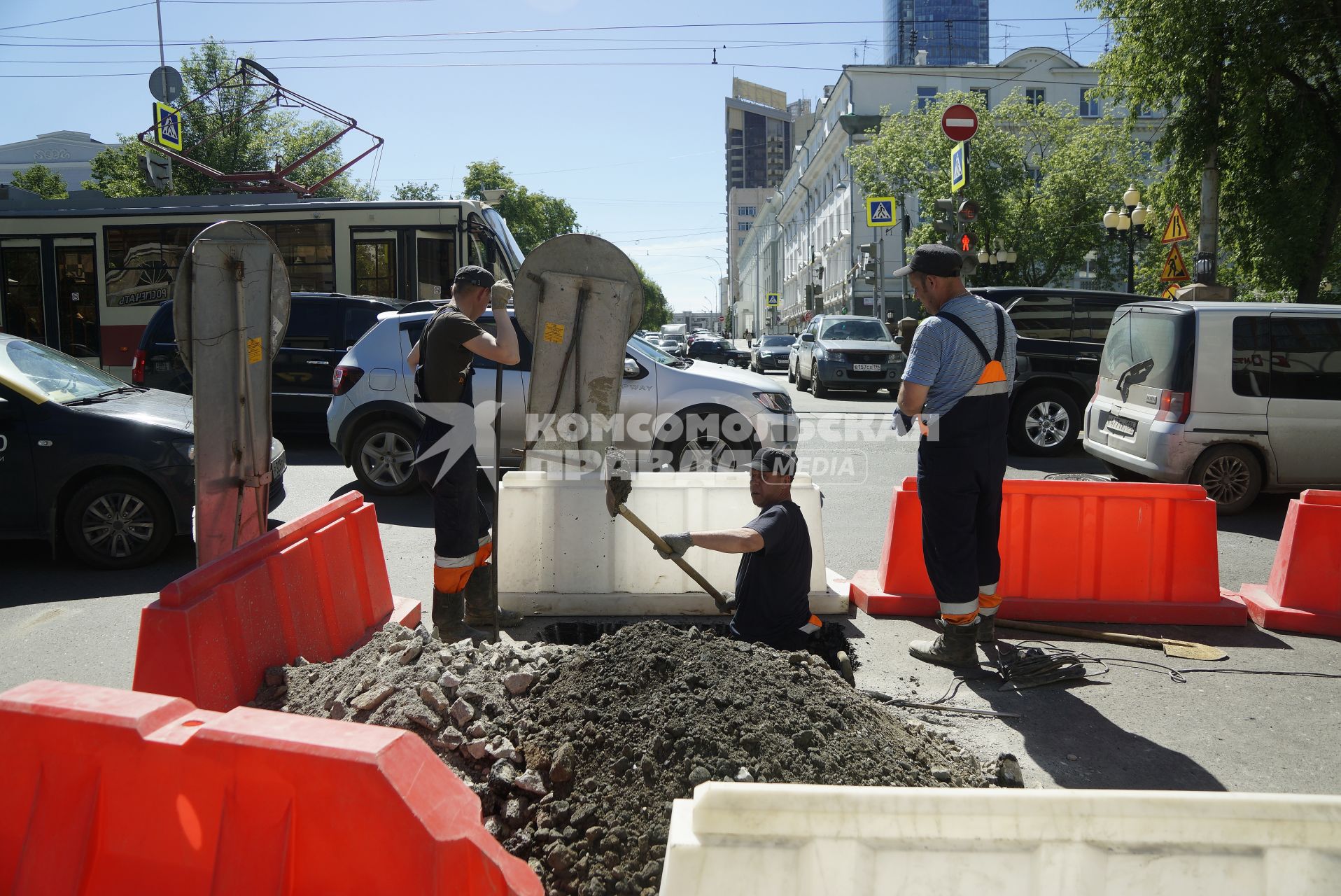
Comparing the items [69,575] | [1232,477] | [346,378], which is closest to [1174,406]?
[1232,477]

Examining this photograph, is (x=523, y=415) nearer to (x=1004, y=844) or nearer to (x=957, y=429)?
(x=957, y=429)

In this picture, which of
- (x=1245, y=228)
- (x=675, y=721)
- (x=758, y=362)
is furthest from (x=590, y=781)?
(x=758, y=362)

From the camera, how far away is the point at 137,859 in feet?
6.79

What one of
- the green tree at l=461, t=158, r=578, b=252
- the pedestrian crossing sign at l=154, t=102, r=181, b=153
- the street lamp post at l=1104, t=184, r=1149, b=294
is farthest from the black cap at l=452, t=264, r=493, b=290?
the green tree at l=461, t=158, r=578, b=252

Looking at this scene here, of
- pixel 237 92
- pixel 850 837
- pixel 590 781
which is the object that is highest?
pixel 237 92

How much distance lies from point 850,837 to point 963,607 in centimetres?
331

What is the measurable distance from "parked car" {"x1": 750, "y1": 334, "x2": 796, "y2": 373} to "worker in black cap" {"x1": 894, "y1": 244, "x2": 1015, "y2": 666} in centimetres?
3135

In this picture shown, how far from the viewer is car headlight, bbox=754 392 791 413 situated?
9617mm

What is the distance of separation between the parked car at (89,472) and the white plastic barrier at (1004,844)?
5994 mm

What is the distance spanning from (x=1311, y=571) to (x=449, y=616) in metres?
4.95

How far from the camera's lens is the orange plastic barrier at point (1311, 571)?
5.57 m

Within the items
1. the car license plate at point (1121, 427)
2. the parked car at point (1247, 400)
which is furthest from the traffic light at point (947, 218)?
the parked car at point (1247, 400)

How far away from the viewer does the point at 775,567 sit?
4359 millimetres

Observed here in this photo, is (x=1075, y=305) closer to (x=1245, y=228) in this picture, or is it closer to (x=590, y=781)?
(x=1245, y=228)
